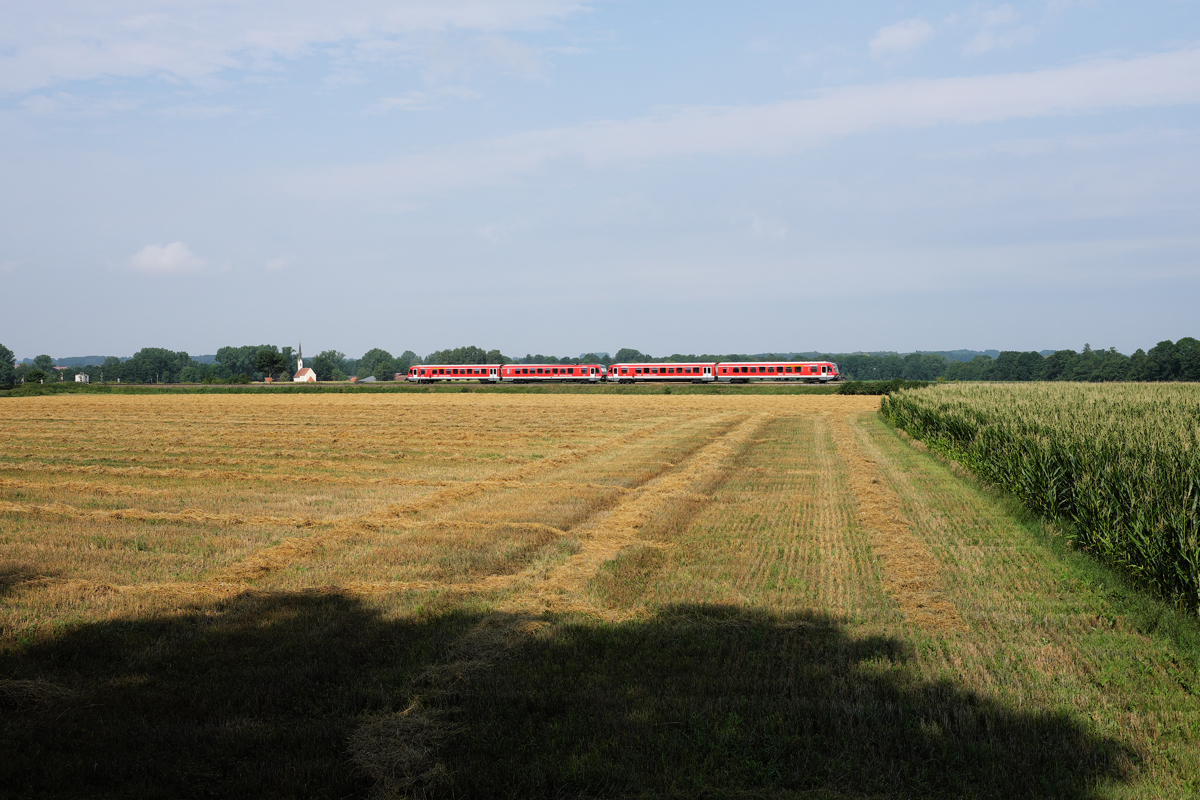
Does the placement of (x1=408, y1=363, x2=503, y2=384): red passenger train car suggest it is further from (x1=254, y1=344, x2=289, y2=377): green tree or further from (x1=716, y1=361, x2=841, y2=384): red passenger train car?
(x1=254, y1=344, x2=289, y2=377): green tree

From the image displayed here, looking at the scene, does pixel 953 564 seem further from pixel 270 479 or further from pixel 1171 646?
pixel 270 479

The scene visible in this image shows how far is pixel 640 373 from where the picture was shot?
9550 centimetres

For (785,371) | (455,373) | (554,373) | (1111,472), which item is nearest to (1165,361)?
(785,371)

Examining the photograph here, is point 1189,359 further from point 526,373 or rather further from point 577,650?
point 577,650

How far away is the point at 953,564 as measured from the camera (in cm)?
1171

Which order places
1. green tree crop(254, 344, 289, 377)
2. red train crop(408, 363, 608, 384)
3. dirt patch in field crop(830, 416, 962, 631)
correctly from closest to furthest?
dirt patch in field crop(830, 416, 962, 631) < red train crop(408, 363, 608, 384) < green tree crop(254, 344, 289, 377)

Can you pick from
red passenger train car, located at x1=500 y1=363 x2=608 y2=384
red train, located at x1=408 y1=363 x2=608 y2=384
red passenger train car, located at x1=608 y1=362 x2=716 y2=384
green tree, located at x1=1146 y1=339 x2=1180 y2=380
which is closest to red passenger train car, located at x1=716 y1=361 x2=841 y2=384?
red passenger train car, located at x1=608 y1=362 x2=716 y2=384

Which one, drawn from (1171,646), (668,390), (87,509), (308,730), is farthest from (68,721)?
(668,390)

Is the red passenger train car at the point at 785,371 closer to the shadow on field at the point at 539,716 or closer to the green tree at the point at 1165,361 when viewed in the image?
the green tree at the point at 1165,361

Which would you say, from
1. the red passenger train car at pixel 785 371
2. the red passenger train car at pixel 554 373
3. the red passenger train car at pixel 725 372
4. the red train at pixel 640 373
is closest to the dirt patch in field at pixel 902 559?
the red passenger train car at pixel 785 371

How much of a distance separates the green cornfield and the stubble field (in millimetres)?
485

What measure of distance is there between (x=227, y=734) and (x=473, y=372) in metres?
97.1

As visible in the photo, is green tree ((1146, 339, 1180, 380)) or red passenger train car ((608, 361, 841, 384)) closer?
red passenger train car ((608, 361, 841, 384))

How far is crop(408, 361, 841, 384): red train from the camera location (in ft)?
290
